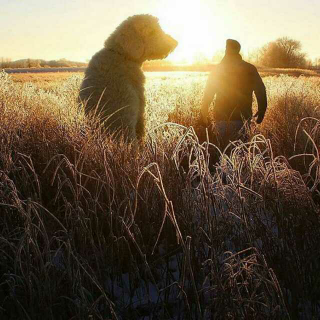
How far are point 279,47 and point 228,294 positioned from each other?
7029 cm

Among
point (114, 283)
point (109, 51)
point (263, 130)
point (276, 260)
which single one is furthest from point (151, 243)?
point (263, 130)

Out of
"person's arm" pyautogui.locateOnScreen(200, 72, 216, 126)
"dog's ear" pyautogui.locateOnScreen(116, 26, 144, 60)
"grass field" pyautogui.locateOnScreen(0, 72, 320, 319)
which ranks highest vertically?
"dog's ear" pyautogui.locateOnScreen(116, 26, 144, 60)

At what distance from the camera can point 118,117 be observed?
15.5 feet

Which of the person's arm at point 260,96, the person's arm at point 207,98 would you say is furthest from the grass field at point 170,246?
the person's arm at point 260,96

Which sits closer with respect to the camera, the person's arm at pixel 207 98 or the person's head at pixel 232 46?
the person's head at pixel 232 46

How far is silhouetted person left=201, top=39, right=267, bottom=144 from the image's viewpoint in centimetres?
656

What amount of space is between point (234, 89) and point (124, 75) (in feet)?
8.04

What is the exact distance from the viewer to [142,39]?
5.41 meters

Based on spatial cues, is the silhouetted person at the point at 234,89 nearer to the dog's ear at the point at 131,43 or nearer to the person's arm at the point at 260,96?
the person's arm at the point at 260,96

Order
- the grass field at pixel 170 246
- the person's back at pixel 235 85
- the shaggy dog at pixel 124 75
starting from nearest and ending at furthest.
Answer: the grass field at pixel 170 246 → the shaggy dog at pixel 124 75 → the person's back at pixel 235 85

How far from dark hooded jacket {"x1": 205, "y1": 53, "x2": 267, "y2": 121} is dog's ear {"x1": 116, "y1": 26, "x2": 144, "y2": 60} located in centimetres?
189

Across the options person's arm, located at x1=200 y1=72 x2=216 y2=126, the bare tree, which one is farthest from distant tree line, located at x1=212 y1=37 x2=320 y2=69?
person's arm, located at x1=200 y1=72 x2=216 y2=126

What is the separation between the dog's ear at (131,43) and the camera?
511cm

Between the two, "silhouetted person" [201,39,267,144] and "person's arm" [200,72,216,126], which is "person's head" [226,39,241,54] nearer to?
"silhouetted person" [201,39,267,144]
